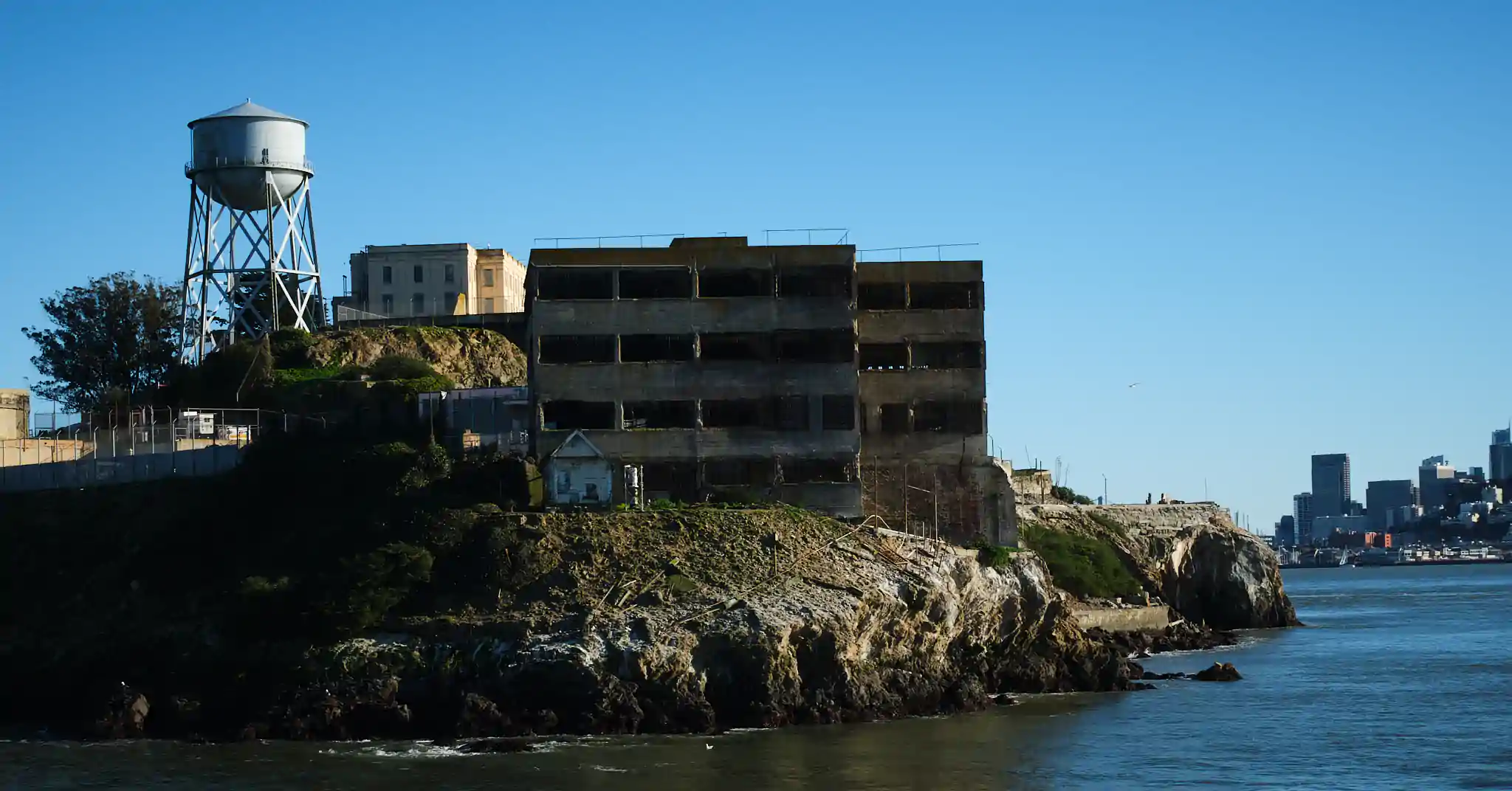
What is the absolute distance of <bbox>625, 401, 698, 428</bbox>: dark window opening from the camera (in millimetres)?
83875

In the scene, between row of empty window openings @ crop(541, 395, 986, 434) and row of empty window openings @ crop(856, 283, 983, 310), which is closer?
row of empty window openings @ crop(541, 395, 986, 434)

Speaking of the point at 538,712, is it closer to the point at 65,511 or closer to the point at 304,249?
the point at 65,511

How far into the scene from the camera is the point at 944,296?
306ft

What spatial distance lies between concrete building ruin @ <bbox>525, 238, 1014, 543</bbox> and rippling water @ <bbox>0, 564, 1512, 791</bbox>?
49.0ft

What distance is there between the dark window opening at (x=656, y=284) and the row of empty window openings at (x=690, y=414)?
4.96m

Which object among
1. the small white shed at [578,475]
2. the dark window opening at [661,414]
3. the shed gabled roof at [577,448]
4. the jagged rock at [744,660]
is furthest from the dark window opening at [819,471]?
the shed gabled roof at [577,448]

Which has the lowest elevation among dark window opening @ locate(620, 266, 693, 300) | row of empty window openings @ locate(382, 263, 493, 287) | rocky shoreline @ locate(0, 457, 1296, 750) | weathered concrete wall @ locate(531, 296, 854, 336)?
rocky shoreline @ locate(0, 457, 1296, 750)

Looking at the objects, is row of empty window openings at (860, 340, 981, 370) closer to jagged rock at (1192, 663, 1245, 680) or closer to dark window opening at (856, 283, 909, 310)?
dark window opening at (856, 283, 909, 310)

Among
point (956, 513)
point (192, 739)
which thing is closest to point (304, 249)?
point (956, 513)

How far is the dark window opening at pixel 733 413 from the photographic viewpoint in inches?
3364

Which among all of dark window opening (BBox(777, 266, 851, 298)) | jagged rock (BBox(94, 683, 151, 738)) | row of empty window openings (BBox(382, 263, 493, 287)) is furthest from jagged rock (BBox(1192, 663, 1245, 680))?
row of empty window openings (BBox(382, 263, 493, 287))

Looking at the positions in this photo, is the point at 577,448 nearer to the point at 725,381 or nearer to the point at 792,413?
the point at 725,381

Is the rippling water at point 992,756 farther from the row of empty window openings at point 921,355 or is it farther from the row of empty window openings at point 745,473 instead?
the row of empty window openings at point 921,355

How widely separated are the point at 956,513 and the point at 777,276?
1385 centimetres
